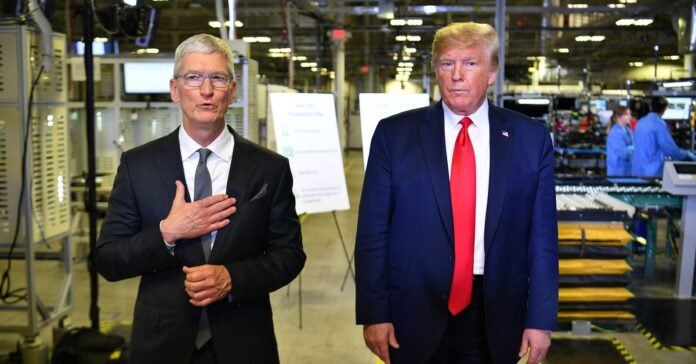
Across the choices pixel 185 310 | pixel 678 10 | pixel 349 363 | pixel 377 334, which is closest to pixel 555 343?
pixel 349 363

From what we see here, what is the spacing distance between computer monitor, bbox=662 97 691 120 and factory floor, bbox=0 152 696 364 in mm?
4410

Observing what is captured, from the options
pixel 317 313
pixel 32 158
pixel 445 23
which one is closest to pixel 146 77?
pixel 32 158

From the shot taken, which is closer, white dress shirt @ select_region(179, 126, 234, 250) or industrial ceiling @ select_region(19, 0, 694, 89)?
white dress shirt @ select_region(179, 126, 234, 250)

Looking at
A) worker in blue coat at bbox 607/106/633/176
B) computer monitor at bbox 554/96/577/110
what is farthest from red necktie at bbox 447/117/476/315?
computer monitor at bbox 554/96/577/110

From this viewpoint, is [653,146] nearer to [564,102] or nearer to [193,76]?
[564,102]

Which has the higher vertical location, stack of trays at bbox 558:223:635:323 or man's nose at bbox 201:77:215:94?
man's nose at bbox 201:77:215:94

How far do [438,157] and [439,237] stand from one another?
24 centimetres

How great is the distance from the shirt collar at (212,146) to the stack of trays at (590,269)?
11.2ft

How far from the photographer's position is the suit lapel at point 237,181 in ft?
6.00

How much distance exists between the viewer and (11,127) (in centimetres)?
416

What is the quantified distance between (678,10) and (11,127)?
906 cm

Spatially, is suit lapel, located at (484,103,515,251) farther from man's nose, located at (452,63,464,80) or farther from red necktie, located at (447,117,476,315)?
man's nose, located at (452,63,464,80)

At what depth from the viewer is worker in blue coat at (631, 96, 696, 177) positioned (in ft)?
26.2

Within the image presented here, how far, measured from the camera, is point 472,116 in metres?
2.12
